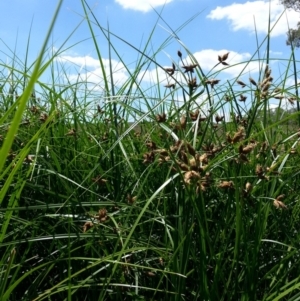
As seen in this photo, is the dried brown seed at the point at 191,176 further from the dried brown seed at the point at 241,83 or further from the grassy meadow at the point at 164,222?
the dried brown seed at the point at 241,83

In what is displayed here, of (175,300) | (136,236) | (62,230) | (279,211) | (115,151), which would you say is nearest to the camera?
(175,300)

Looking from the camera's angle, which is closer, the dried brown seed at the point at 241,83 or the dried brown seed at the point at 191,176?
the dried brown seed at the point at 191,176

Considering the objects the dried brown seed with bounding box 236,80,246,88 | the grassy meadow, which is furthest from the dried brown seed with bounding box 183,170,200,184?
the dried brown seed with bounding box 236,80,246,88

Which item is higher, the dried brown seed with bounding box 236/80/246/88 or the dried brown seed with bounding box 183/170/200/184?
the dried brown seed with bounding box 236/80/246/88

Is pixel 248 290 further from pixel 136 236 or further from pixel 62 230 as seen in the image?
pixel 62 230

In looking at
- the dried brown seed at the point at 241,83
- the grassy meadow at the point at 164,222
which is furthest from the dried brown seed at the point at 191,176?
the dried brown seed at the point at 241,83

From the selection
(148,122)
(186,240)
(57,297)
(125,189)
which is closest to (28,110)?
(148,122)

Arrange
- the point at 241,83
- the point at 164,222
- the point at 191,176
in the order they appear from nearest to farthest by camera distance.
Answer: the point at 191,176 → the point at 164,222 → the point at 241,83

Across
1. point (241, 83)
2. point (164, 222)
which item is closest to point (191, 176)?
point (164, 222)

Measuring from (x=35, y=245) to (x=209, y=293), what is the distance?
625 mm

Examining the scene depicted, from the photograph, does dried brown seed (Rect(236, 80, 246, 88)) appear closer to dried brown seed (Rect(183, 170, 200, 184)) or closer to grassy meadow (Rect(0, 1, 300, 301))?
grassy meadow (Rect(0, 1, 300, 301))

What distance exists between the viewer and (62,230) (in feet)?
5.10

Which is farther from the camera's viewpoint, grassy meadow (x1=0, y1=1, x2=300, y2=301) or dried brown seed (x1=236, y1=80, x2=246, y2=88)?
dried brown seed (x1=236, y1=80, x2=246, y2=88)

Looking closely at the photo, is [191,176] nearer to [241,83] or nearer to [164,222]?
[164,222]
